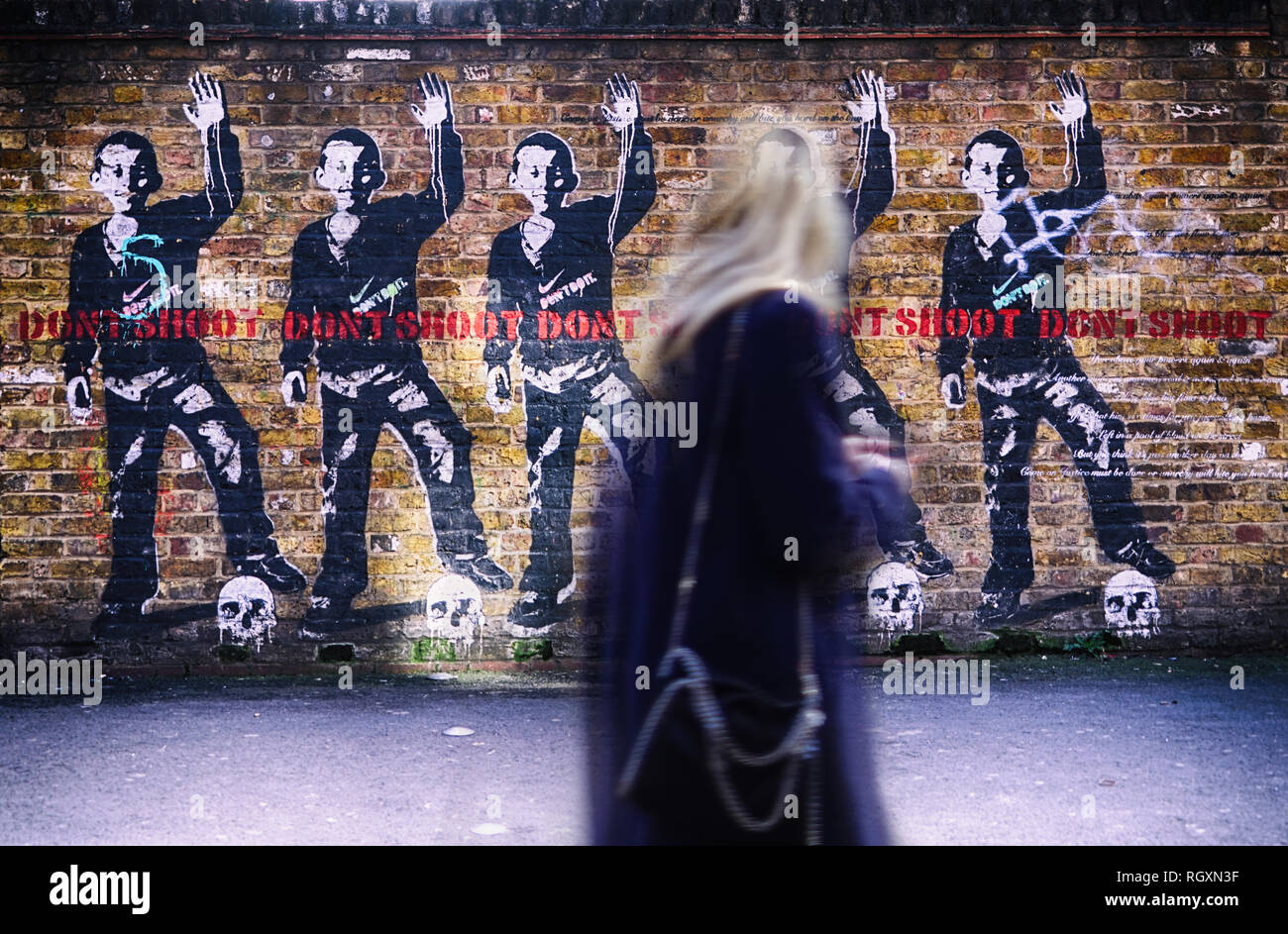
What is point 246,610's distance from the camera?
6.06 m

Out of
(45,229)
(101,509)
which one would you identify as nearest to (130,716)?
(101,509)

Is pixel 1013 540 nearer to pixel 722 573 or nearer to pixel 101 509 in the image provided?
pixel 722 573

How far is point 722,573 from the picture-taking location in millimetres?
2283

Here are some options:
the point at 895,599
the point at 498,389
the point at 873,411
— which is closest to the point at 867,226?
the point at 873,411

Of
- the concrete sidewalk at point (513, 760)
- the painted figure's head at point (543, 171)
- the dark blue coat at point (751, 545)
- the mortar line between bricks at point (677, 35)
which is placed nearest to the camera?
the dark blue coat at point (751, 545)

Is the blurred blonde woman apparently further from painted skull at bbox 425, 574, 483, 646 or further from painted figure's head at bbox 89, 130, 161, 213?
painted figure's head at bbox 89, 130, 161, 213

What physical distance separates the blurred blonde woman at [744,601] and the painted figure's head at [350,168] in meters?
4.25

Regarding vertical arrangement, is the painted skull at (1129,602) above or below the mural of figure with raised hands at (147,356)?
below

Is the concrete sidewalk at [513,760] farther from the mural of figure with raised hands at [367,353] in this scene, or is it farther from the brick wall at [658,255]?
the mural of figure with raised hands at [367,353]

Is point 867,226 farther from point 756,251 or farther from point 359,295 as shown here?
point 756,251

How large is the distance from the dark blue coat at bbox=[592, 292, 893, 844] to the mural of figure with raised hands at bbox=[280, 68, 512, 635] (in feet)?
12.6

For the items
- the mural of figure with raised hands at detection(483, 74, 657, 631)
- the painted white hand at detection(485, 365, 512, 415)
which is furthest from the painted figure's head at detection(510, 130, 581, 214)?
the painted white hand at detection(485, 365, 512, 415)

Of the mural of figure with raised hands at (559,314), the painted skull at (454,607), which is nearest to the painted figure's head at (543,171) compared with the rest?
the mural of figure with raised hands at (559,314)

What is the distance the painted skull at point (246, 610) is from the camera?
6059 millimetres
